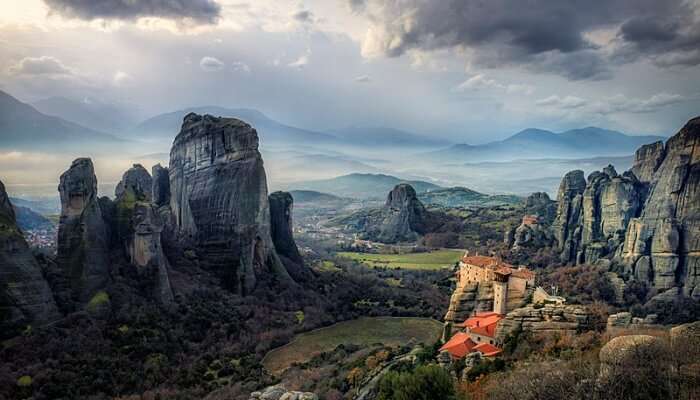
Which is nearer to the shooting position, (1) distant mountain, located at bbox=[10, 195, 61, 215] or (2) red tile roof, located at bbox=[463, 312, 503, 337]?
(2) red tile roof, located at bbox=[463, 312, 503, 337]

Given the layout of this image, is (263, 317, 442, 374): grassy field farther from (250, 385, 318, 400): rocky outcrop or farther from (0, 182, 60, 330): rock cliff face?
(0, 182, 60, 330): rock cliff face

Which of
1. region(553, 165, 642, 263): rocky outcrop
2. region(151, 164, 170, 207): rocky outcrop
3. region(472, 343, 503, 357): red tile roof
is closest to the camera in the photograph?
region(472, 343, 503, 357): red tile roof

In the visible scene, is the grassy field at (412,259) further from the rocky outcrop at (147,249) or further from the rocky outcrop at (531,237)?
the rocky outcrop at (147,249)

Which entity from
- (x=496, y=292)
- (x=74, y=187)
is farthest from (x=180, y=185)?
(x=496, y=292)

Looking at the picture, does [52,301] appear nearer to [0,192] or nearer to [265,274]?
[0,192]

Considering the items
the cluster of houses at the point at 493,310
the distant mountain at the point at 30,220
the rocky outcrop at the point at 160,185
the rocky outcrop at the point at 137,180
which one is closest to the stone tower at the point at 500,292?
the cluster of houses at the point at 493,310

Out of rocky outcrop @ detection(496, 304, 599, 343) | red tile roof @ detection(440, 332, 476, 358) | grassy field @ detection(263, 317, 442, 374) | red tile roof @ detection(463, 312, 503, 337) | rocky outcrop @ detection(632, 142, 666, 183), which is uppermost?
rocky outcrop @ detection(632, 142, 666, 183)

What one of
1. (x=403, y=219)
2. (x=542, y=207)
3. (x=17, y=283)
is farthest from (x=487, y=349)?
(x=542, y=207)

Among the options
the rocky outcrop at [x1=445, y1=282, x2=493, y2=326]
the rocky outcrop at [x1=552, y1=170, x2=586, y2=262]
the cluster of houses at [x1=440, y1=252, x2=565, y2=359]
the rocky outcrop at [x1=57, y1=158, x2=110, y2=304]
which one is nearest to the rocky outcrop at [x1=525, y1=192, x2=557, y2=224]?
the rocky outcrop at [x1=552, y1=170, x2=586, y2=262]
